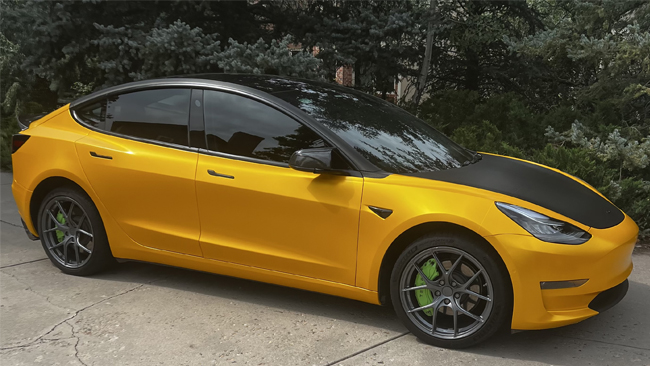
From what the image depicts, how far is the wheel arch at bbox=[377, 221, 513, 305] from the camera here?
131 inches

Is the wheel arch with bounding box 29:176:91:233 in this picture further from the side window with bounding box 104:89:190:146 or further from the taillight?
the side window with bounding box 104:89:190:146

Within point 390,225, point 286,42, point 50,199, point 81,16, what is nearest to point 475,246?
point 390,225

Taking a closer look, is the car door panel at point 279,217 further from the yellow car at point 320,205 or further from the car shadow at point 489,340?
the car shadow at point 489,340

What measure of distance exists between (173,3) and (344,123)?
180 inches

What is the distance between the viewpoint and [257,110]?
Result: 13.4ft

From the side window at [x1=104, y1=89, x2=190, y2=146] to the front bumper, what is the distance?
235 centimetres

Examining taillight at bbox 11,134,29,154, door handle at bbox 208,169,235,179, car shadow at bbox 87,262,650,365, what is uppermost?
door handle at bbox 208,169,235,179

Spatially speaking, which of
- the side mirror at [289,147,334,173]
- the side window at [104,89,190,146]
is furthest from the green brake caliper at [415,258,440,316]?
the side window at [104,89,190,146]

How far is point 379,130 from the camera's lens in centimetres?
413

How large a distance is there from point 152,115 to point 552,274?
300 cm

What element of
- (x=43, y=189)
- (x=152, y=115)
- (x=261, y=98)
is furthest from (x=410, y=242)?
(x=43, y=189)

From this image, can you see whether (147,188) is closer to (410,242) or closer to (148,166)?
(148,166)

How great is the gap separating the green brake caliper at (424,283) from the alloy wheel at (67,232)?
8.53ft

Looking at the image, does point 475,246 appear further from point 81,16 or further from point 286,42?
point 81,16
